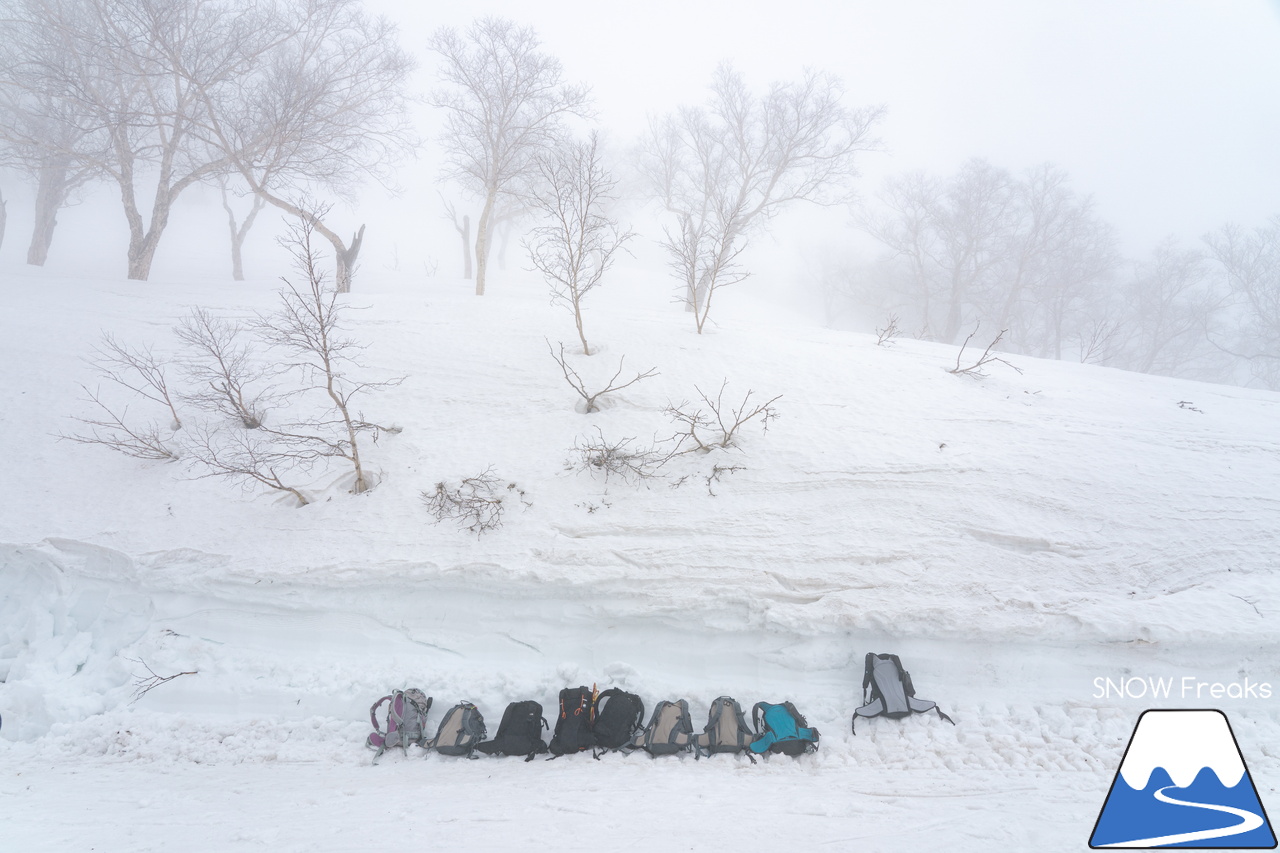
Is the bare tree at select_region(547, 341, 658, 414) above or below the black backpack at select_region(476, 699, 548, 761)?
above

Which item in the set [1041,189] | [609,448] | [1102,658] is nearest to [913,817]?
[1102,658]

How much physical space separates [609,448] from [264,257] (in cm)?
3197

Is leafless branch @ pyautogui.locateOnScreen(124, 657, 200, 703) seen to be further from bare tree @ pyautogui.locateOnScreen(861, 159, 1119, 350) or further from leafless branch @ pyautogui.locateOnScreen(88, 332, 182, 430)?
bare tree @ pyautogui.locateOnScreen(861, 159, 1119, 350)

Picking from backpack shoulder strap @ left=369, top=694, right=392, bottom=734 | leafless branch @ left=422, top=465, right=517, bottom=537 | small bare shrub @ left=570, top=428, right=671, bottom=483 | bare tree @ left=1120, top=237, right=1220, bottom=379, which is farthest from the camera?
bare tree @ left=1120, top=237, right=1220, bottom=379

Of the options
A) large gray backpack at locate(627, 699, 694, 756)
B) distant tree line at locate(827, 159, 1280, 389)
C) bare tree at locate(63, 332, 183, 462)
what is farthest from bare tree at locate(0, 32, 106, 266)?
distant tree line at locate(827, 159, 1280, 389)

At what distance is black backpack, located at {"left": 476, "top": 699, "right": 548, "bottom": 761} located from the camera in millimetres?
4125

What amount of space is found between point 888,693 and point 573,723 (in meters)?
2.64

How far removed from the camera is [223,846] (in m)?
3.39

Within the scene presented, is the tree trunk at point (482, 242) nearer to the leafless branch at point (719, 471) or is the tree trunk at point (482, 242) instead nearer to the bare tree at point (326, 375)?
the bare tree at point (326, 375)

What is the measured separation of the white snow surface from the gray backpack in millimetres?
123

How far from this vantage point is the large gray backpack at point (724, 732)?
4.08m

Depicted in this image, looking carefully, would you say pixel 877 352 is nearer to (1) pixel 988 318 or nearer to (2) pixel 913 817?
(2) pixel 913 817

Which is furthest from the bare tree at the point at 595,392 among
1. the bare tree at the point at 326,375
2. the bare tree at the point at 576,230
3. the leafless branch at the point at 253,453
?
the leafless branch at the point at 253,453

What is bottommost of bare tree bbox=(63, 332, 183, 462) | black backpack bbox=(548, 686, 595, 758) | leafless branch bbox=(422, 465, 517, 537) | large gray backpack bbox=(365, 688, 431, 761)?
large gray backpack bbox=(365, 688, 431, 761)
